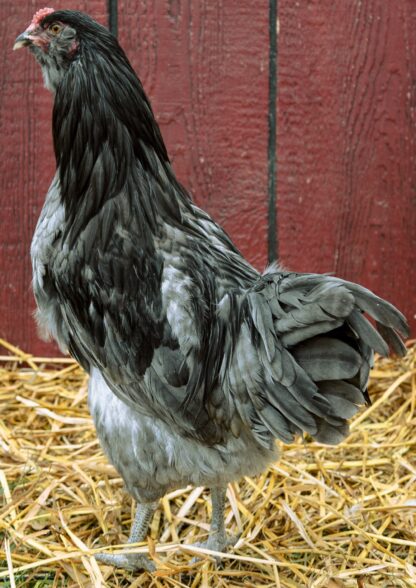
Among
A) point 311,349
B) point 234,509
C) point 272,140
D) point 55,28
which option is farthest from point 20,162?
point 311,349

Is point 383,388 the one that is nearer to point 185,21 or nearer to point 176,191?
point 176,191

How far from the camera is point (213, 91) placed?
10.2ft

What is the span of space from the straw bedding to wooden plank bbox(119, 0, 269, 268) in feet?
2.99

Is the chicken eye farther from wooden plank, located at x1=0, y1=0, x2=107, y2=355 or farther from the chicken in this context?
wooden plank, located at x1=0, y1=0, x2=107, y2=355

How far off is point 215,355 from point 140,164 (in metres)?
0.54

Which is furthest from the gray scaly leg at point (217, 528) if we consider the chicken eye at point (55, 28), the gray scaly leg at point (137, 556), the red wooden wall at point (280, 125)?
the chicken eye at point (55, 28)

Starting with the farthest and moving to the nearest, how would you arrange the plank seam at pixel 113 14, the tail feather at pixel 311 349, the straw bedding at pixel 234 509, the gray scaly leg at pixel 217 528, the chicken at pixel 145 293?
the plank seam at pixel 113 14 → the gray scaly leg at pixel 217 528 → the straw bedding at pixel 234 509 → the chicken at pixel 145 293 → the tail feather at pixel 311 349

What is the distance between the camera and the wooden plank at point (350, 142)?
10.1ft

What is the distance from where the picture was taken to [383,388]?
3.19 meters

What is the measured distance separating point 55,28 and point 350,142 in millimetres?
1452

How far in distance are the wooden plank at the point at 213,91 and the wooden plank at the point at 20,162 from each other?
0.23 m

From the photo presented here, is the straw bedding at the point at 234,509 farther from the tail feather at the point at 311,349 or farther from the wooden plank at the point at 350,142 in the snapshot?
the wooden plank at the point at 350,142

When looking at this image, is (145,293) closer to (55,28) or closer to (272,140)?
(55,28)

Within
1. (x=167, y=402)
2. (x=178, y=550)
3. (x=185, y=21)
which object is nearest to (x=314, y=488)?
(x=178, y=550)
